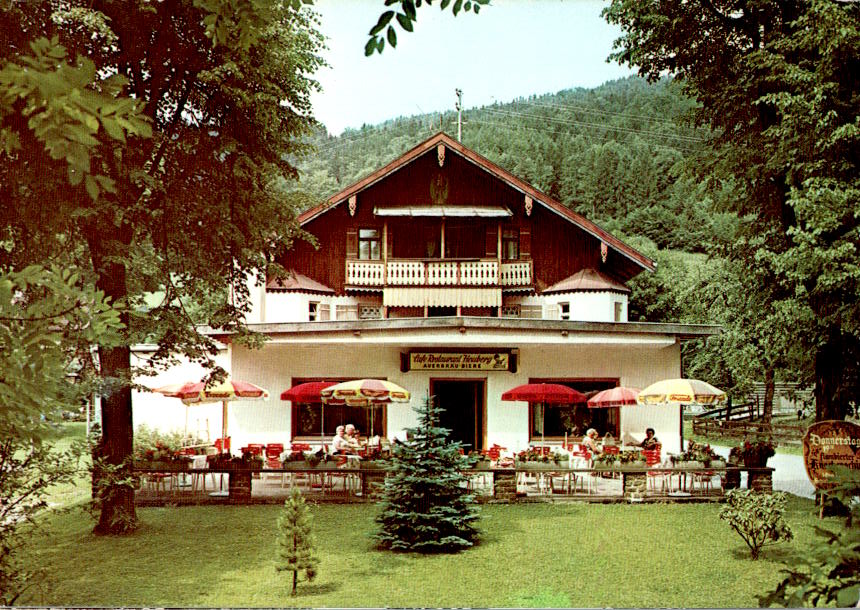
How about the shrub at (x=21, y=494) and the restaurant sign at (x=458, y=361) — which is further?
the restaurant sign at (x=458, y=361)

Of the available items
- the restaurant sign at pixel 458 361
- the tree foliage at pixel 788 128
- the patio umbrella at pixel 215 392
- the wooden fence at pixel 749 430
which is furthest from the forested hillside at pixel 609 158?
the wooden fence at pixel 749 430

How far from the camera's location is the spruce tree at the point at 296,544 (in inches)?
260

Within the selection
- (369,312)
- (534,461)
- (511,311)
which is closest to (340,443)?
(369,312)

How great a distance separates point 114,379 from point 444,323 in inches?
202

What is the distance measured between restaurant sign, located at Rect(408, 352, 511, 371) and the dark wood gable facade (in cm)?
135

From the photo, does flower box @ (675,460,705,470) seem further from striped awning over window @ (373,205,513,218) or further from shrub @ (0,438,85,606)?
shrub @ (0,438,85,606)

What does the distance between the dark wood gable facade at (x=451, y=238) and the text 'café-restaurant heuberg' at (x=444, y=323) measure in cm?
4

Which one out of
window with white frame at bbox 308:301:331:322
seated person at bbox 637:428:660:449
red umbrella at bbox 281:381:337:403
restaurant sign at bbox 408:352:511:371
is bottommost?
seated person at bbox 637:428:660:449

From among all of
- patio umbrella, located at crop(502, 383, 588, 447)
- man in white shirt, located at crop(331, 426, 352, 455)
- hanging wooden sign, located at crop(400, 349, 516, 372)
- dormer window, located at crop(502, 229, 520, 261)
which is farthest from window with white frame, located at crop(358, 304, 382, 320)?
dormer window, located at crop(502, 229, 520, 261)

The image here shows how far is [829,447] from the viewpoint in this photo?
8.96 m

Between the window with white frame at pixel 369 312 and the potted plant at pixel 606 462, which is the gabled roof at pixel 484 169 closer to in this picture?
the window with white frame at pixel 369 312

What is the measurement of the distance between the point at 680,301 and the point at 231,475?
17326 mm

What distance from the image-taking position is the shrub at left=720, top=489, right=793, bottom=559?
24.8 ft

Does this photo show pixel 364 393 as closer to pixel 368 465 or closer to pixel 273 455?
pixel 368 465
